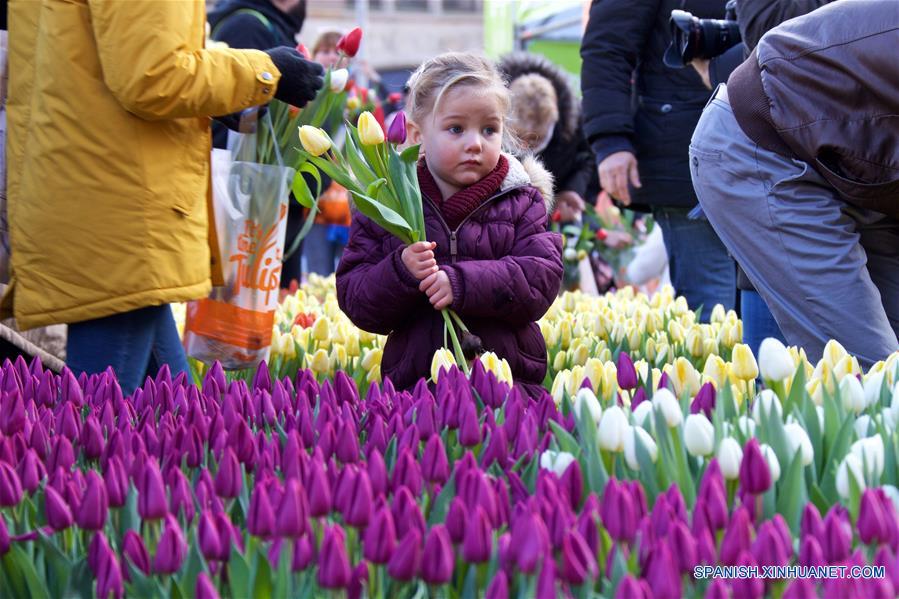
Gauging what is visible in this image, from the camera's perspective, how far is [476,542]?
1.52m

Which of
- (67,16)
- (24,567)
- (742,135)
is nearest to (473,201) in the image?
(742,135)

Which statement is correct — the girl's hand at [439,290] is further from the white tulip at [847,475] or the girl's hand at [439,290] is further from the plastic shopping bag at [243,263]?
the white tulip at [847,475]

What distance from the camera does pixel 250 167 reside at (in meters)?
3.98

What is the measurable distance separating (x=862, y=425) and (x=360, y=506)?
90cm

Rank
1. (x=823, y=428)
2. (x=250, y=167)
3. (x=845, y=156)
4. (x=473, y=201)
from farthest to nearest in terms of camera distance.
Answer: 1. (x=250, y=167)
2. (x=473, y=201)
3. (x=845, y=156)
4. (x=823, y=428)

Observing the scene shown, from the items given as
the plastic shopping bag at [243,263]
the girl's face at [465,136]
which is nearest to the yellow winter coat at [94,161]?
the plastic shopping bag at [243,263]

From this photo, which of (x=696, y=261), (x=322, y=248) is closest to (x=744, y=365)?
(x=696, y=261)

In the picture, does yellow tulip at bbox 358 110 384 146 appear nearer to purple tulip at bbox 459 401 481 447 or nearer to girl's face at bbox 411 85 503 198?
girl's face at bbox 411 85 503 198

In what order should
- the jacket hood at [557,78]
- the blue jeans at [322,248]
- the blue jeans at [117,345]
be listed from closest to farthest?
the blue jeans at [117,345]
the jacket hood at [557,78]
the blue jeans at [322,248]

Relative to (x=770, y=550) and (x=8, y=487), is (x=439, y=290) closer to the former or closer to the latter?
(x=8, y=487)

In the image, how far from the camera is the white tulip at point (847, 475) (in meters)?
1.72

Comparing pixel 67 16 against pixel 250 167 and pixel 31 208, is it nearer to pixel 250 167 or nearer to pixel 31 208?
pixel 31 208

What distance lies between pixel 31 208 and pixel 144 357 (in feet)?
1.70

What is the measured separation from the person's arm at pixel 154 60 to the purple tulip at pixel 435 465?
1.79 meters
